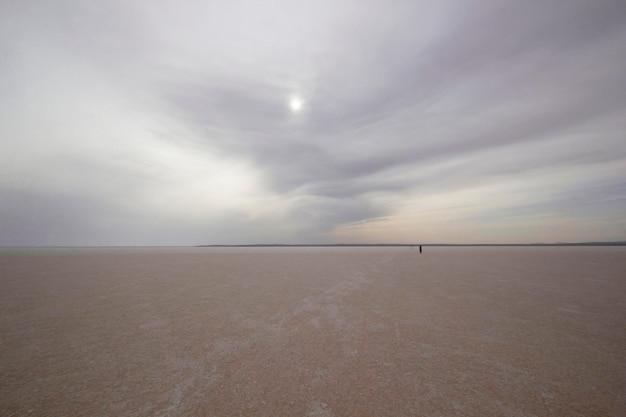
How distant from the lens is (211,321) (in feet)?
25.0

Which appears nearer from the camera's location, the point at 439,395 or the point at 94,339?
the point at 439,395

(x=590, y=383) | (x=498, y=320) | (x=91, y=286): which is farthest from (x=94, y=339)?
(x=498, y=320)

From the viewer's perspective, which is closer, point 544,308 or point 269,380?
point 269,380

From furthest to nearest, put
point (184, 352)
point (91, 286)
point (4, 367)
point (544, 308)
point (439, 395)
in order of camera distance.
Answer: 1. point (91, 286)
2. point (544, 308)
3. point (184, 352)
4. point (4, 367)
5. point (439, 395)

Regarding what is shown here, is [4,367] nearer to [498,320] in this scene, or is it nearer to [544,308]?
[498,320]

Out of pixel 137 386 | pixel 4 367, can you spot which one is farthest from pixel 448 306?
pixel 4 367

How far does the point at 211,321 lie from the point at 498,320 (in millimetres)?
8334

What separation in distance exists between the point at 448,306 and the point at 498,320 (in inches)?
67.2

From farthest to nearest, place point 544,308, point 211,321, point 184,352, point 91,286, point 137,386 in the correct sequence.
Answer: point 91,286
point 544,308
point 211,321
point 184,352
point 137,386

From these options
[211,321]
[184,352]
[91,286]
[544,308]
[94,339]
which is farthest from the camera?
[91,286]

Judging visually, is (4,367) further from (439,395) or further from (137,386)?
(439,395)

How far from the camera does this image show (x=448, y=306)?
9.22 meters

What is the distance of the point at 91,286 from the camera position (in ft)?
43.0

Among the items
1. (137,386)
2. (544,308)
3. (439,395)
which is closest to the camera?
(439,395)
